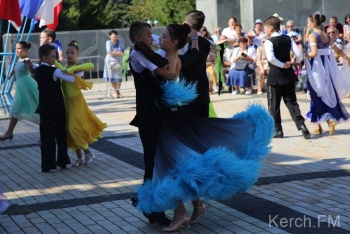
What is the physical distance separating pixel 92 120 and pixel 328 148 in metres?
3.26

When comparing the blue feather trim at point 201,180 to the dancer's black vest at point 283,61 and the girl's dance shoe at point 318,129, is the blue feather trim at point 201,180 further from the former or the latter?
the girl's dance shoe at point 318,129

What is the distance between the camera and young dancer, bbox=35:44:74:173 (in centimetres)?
992

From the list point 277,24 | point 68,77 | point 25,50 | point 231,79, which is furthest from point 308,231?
point 231,79

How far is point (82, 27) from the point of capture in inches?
1550

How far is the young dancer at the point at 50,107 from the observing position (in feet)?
32.6

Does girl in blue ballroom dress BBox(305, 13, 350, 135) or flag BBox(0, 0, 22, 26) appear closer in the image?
girl in blue ballroom dress BBox(305, 13, 350, 135)

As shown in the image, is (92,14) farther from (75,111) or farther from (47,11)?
(75,111)

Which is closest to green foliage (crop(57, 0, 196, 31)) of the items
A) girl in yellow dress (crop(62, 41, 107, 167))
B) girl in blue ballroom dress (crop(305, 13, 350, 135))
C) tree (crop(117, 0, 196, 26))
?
tree (crop(117, 0, 196, 26))

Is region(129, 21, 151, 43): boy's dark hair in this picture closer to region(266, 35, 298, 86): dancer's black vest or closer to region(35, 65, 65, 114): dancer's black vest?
region(35, 65, 65, 114): dancer's black vest

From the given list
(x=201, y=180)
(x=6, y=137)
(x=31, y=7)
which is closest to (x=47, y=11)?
(x=31, y=7)

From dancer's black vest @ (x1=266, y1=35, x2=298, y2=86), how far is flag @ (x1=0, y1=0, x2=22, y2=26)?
4.72 m

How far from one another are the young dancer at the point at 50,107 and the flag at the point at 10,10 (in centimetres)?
416

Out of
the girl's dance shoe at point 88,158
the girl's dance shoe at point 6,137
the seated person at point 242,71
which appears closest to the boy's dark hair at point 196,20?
the girl's dance shoe at point 88,158

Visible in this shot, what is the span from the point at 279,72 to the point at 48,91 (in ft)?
12.3
